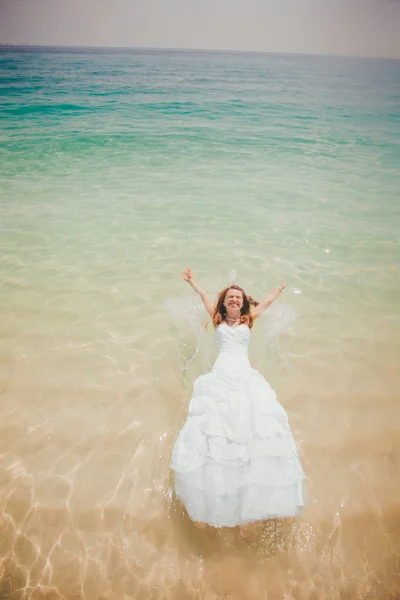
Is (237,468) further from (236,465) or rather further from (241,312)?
(241,312)

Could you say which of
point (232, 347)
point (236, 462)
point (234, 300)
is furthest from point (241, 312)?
point (236, 462)

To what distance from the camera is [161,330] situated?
5.34 m

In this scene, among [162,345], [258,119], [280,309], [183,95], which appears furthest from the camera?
[183,95]

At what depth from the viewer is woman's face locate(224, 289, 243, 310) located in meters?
4.57

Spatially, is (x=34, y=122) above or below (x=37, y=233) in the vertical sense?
above

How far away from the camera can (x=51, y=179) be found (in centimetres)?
1098

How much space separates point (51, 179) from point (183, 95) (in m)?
22.5

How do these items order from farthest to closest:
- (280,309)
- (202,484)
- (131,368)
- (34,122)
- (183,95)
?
(183,95) → (34,122) → (280,309) → (131,368) → (202,484)

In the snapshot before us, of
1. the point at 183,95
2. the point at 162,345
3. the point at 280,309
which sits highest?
the point at 183,95

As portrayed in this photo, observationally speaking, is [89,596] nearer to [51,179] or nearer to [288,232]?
[288,232]

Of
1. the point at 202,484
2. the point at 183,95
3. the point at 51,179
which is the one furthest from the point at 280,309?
the point at 183,95

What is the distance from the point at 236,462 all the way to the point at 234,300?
7.39 ft

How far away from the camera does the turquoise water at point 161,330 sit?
10.6ft

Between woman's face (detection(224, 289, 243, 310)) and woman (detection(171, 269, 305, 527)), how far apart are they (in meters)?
1.53
